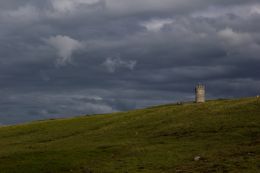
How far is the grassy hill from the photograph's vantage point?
149 feet

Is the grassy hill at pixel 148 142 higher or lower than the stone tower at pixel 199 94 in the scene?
lower

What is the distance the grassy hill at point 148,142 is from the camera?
1786 inches

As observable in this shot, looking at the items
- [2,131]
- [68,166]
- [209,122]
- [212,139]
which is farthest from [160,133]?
[2,131]

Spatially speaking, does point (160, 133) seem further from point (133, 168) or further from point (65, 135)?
point (133, 168)

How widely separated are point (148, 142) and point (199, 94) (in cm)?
4772

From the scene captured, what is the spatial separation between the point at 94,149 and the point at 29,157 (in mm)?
7979

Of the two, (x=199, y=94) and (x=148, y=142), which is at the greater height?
(x=199, y=94)

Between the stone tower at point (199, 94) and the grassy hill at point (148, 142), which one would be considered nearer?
the grassy hill at point (148, 142)

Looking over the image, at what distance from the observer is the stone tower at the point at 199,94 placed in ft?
357

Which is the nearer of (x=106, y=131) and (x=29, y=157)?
(x=29, y=157)

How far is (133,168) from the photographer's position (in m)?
44.2

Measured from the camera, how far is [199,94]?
109 metres

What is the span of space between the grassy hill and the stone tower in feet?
47.3

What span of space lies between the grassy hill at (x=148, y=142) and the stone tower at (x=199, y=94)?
1443 centimetres
